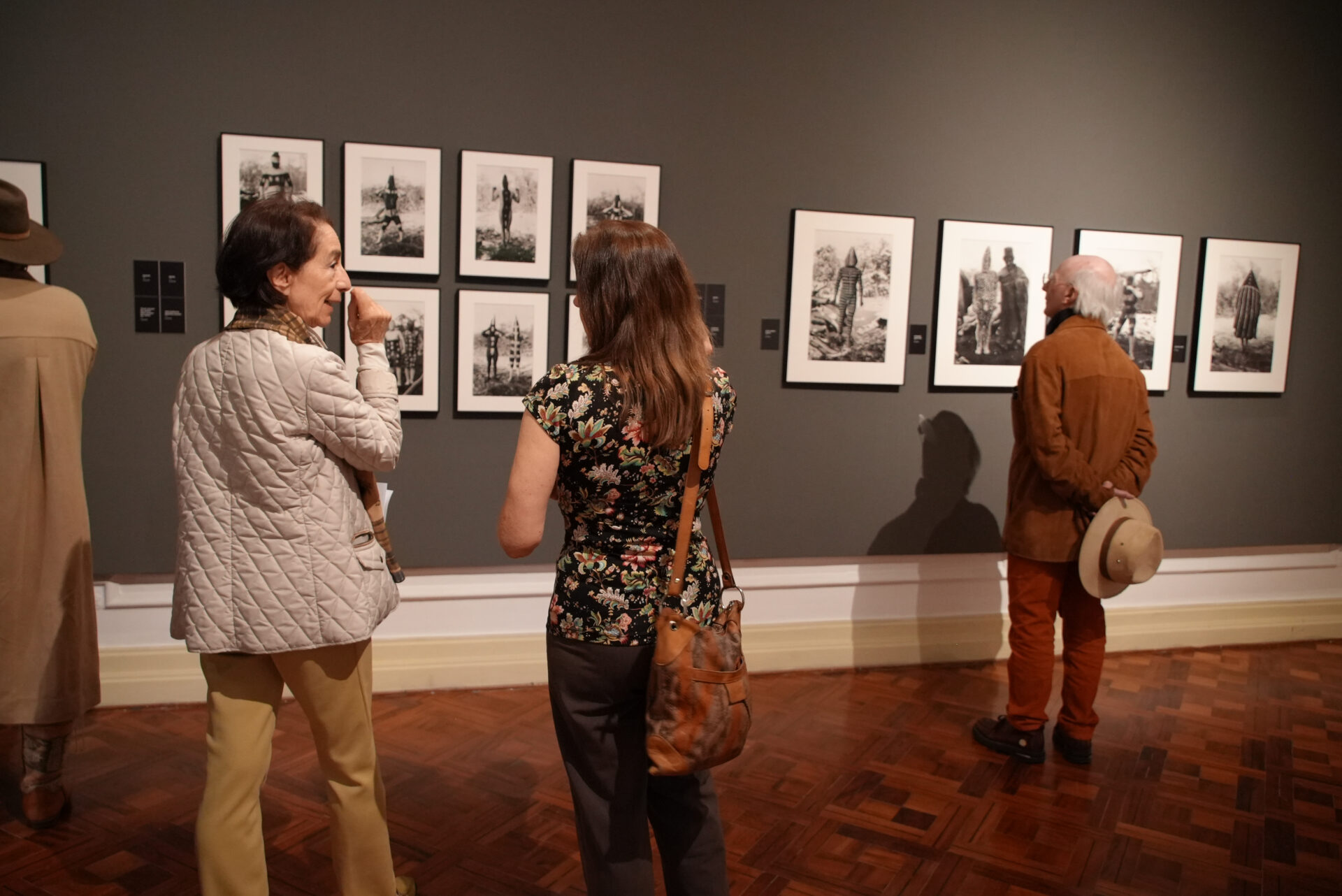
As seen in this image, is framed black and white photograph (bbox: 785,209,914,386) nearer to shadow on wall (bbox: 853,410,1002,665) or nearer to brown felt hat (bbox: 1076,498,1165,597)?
shadow on wall (bbox: 853,410,1002,665)

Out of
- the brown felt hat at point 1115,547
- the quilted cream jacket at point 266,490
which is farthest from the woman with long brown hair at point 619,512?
the brown felt hat at point 1115,547

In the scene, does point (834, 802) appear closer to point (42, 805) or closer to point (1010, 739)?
point (1010, 739)

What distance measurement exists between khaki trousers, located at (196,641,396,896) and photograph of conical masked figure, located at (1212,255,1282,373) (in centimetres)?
502

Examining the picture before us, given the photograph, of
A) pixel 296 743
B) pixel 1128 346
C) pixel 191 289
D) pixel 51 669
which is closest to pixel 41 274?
pixel 191 289

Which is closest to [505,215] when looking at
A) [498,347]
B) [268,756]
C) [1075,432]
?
[498,347]

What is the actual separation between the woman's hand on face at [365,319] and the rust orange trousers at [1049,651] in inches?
109

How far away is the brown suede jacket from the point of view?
3.70m

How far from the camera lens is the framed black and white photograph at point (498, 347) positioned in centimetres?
427

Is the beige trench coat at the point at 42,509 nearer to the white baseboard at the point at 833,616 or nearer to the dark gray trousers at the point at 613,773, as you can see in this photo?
the white baseboard at the point at 833,616

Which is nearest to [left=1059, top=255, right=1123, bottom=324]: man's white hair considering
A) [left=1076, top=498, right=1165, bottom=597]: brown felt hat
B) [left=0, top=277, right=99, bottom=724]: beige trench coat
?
[left=1076, top=498, right=1165, bottom=597]: brown felt hat

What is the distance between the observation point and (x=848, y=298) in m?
4.74

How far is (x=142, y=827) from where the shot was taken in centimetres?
306

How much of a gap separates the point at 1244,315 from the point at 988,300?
1652 mm

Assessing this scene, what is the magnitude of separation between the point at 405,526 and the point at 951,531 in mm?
2778
